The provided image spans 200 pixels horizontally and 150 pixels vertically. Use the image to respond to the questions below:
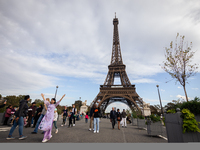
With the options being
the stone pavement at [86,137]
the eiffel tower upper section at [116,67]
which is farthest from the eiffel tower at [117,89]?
the stone pavement at [86,137]

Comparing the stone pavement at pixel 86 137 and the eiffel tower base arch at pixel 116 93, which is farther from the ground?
the eiffel tower base arch at pixel 116 93

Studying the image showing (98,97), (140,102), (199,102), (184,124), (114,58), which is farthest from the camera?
(114,58)

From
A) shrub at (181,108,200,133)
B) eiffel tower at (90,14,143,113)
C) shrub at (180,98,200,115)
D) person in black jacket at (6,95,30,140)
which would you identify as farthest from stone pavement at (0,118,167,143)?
eiffel tower at (90,14,143,113)

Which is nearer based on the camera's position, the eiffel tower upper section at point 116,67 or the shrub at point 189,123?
the shrub at point 189,123

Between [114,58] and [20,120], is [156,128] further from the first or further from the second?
[114,58]

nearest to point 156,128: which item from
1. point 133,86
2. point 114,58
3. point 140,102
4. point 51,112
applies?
point 51,112

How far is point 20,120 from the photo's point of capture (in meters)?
4.48

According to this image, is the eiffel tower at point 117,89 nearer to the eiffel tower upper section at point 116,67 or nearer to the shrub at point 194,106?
the eiffel tower upper section at point 116,67

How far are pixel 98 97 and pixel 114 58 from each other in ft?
60.1

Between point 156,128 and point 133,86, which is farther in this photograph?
point 133,86

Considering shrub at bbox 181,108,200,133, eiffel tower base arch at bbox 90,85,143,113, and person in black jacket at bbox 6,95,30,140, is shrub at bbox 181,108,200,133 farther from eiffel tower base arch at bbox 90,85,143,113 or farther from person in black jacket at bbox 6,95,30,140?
eiffel tower base arch at bbox 90,85,143,113

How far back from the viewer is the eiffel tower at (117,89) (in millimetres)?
34469

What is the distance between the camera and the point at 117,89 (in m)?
36.9

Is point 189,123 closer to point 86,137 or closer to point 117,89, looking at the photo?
point 86,137
